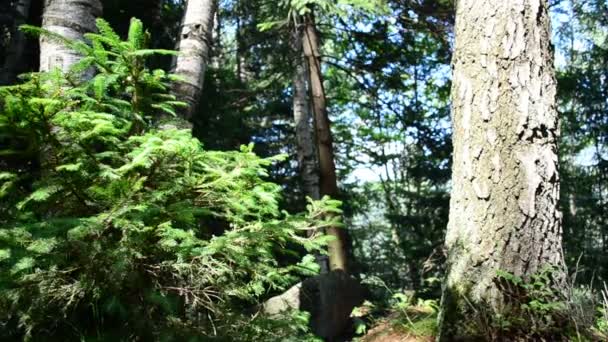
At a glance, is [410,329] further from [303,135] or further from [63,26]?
[303,135]

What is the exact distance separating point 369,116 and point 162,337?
1490cm

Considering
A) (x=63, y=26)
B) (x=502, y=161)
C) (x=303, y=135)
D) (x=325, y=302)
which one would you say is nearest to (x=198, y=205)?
(x=63, y=26)

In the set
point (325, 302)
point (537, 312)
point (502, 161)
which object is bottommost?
point (325, 302)


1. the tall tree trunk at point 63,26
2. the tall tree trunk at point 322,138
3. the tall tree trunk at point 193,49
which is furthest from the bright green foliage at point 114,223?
the tall tree trunk at point 322,138

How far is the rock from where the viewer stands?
6.00 metres

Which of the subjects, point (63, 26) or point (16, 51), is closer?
point (63, 26)

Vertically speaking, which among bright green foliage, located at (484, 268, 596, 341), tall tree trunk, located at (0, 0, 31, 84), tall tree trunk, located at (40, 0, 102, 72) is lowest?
Answer: bright green foliage, located at (484, 268, 596, 341)

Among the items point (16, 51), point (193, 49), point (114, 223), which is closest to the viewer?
point (114, 223)

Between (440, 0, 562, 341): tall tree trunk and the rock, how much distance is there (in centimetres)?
308

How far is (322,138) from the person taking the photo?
8031mm

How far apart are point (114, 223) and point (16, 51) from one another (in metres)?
5.30

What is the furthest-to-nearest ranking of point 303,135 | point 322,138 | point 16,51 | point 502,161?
point 303,135 → point 322,138 → point 16,51 → point 502,161

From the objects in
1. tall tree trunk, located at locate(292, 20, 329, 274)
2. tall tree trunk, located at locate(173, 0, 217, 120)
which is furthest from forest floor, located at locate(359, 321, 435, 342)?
tall tree trunk, located at locate(292, 20, 329, 274)

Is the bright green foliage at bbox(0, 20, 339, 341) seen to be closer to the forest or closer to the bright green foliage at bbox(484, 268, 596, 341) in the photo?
the forest
